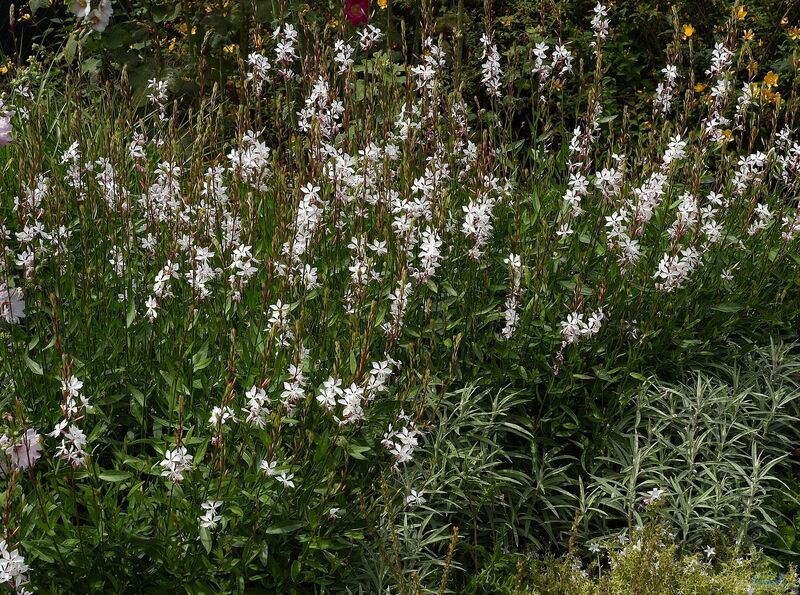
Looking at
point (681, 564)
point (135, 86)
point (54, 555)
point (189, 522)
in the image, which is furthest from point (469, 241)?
point (135, 86)

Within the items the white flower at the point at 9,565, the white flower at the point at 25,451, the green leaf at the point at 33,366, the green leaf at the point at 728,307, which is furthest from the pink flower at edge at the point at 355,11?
the white flower at the point at 9,565

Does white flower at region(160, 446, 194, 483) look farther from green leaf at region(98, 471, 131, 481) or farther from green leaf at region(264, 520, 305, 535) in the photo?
green leaf at region(264, 520, 305, 535)

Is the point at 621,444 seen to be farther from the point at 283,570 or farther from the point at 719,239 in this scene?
the point at 283,570

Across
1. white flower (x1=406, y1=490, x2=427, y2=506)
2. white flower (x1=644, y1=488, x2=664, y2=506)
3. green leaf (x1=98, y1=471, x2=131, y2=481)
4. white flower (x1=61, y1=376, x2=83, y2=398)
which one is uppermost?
white flower (x1=61, y1=376, x2=83, y2=398)

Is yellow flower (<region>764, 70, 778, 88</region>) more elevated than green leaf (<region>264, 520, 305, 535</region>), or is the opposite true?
yellow flower (<region>764, 70, 778, 88</region>)

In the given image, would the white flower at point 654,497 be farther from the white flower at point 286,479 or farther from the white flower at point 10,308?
the white flower at point 10,308

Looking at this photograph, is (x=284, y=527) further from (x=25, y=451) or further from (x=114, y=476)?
(x=25, y=451)

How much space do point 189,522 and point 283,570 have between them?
1.11ft

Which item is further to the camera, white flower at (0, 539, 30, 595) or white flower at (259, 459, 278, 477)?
white flower at (259, 459, 278, 477)

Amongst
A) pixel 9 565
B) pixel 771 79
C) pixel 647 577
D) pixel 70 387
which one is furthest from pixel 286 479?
pixel 771 79

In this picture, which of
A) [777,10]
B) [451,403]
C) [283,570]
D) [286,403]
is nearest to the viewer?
[286,403]

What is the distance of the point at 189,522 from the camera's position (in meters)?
2.48

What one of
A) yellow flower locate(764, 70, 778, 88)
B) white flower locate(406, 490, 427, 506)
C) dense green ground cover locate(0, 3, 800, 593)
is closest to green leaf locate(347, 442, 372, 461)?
dense green ground cover locate(0, 3, 800, 593)

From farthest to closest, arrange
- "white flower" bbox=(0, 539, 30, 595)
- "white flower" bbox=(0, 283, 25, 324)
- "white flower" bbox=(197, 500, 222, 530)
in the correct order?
"white flower" bbox=(0, 283, 25, 324)
"white flower" bbox=(197, 500, 222, 530)
"white flower" bbox=(0, 539, 30, 595)
